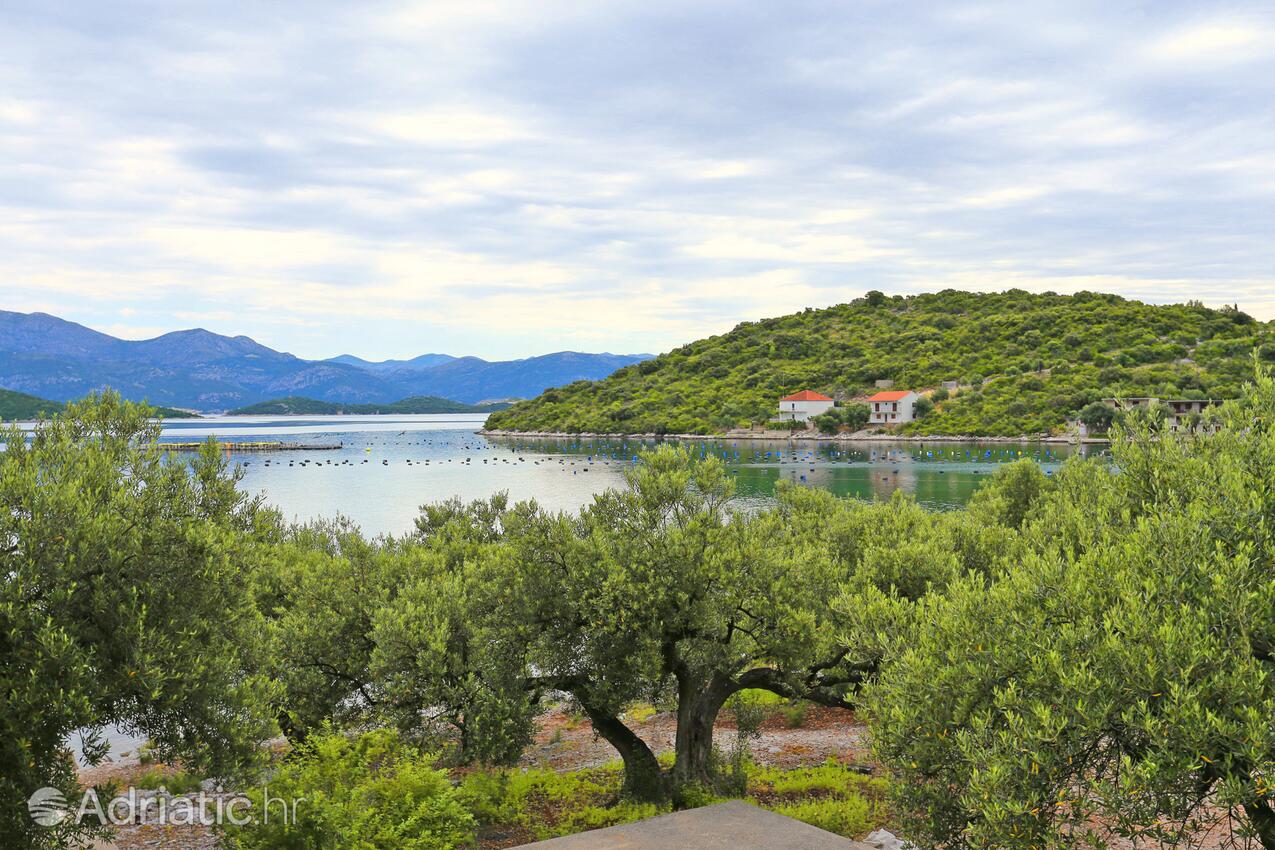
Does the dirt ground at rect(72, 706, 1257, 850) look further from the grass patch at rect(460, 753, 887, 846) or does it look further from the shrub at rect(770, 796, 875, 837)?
the shrub at rect(770, 796, 875, 837)

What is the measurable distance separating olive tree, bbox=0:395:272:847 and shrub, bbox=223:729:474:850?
1951mm

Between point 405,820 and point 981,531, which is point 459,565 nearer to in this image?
point 405,820

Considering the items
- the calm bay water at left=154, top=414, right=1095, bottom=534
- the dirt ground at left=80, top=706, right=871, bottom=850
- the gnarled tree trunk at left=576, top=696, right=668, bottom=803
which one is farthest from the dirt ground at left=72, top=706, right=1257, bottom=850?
the calm bay water at left=154, top=414, right=1095, bottom=534

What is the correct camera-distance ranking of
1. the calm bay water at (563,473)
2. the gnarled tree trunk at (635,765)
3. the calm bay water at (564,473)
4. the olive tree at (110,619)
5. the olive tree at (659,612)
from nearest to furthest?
the olive tree at (110,619)
the olive tree at (659,612)
the gnarled tree trunk at (635,765)
the calm bay water at (564,473)
the calm bay water at (563,473)

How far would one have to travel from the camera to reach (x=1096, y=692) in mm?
9547

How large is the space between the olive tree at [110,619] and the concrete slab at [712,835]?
6.10 meters

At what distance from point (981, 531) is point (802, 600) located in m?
14.4

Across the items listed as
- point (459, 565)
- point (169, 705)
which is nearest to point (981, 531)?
point (459, 565)

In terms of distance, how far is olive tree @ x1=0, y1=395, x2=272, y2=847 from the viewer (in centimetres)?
1116

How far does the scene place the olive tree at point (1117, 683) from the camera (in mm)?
8836

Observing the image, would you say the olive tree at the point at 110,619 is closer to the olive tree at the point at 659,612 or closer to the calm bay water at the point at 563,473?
the olive tree at the point at 659,612

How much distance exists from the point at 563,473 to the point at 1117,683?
132 metres

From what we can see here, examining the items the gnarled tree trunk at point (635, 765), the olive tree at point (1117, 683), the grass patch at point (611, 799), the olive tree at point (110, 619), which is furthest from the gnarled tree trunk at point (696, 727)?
the olive tree at point (110, 619)

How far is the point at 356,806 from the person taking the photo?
16.3m
